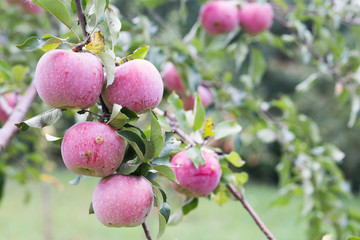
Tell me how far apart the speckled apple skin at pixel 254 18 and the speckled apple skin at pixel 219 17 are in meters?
0.02

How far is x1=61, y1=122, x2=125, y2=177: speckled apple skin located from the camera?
433mm

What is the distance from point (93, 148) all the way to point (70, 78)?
7cm

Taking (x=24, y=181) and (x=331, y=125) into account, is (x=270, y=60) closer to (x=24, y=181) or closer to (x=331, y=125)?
(x=331, y=125)

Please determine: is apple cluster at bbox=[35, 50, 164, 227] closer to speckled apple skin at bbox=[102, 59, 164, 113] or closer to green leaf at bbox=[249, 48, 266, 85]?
speckled apple skin at bbox=[102, 59, 164, 113]

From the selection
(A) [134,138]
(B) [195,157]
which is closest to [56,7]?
(A) [134,138]

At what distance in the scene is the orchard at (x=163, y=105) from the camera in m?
0.44

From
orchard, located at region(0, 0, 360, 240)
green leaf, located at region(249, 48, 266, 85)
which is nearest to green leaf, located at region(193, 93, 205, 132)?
orchard, located at region(0, 0, 360, 240)

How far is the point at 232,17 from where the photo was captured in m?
1.16

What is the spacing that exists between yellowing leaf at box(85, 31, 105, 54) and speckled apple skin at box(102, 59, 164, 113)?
3cm

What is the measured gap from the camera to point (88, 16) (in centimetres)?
48

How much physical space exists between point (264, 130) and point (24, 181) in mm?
807

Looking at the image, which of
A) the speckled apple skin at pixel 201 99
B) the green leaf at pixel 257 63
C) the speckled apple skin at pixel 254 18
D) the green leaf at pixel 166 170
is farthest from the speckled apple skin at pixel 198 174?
the green leaf at pixel 257 63

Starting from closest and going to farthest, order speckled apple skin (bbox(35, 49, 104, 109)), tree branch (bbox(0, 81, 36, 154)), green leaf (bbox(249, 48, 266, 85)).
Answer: speckled apple skin (bbox(35, 49, 104, 109)) → tree branch (bbox(0, 81, 36, 154)) → green leaf (bbox(249, 48, 266, 85))

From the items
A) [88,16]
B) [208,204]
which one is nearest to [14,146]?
[88,16]
